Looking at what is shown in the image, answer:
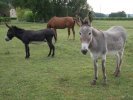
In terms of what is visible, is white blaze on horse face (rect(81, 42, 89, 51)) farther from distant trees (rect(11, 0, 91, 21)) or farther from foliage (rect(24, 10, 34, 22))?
foliage (rect(24, 10, 34, 22))

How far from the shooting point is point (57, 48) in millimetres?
16797

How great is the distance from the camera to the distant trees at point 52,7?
48669mm

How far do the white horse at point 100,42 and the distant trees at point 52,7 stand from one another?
1490 inches

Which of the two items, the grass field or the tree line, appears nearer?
the grass field

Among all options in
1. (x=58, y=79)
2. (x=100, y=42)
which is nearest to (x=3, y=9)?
(x=58, y=79)

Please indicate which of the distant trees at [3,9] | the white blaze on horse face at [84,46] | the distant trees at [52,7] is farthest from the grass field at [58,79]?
the distant trees at [3,9]

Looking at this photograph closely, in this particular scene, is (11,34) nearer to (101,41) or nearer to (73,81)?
(73,81)

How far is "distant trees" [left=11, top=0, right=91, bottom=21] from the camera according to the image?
48.7m

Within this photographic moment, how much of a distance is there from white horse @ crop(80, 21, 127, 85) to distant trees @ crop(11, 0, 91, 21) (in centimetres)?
3785

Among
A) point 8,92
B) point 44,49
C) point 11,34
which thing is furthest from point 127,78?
point 44,49

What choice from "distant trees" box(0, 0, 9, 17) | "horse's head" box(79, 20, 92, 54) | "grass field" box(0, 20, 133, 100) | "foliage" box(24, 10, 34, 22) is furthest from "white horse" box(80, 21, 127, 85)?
"distant trees" box(0, 0, 9, 17)

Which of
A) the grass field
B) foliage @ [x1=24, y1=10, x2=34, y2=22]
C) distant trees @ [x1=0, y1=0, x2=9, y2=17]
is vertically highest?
distant trees @ [x1=0, y1=0, x2=9, y2=17]

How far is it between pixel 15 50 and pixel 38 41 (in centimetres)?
328

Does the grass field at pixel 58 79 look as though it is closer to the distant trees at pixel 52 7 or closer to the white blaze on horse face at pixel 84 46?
the white blaze on horse face at pixel 84 46
